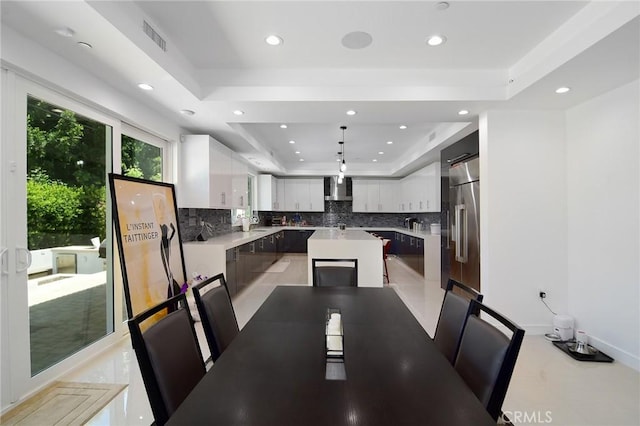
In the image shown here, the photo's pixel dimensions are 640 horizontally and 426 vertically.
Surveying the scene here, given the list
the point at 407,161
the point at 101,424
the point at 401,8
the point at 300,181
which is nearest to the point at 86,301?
the point at 101,424

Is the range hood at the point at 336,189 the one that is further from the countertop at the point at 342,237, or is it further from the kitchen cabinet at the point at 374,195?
the countertop at the point at 342,237

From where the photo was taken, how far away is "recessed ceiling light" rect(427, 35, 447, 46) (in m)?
2.37

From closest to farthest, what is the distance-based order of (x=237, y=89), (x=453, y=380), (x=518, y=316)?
(x=453, y=380)
(x=237, y=89)
(x=518, y=316)

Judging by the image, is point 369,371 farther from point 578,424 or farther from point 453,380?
point 578,424

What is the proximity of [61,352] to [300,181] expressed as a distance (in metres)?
7.01

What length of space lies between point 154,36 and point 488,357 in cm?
293

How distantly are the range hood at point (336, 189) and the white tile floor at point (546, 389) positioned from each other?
19.5ft

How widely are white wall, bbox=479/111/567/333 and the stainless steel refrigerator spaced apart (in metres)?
0.46

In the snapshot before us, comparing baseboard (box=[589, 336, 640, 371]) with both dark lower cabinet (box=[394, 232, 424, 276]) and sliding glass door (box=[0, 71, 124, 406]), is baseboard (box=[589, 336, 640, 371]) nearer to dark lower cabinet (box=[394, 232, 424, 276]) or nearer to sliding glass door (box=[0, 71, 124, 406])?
dark lower cabinet (box=[394, 232, 424, 276])

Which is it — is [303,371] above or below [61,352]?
above

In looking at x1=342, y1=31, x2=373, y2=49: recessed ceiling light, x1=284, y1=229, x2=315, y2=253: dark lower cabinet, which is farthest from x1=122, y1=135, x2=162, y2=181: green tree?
x1=284, y1=229, x2=315, y2=253: dark lower cabinet

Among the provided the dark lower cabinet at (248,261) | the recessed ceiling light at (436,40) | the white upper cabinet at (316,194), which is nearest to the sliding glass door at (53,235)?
the dark lower cabinet at (248,261)

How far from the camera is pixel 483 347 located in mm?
1195

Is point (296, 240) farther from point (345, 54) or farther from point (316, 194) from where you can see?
point (345, 54)
